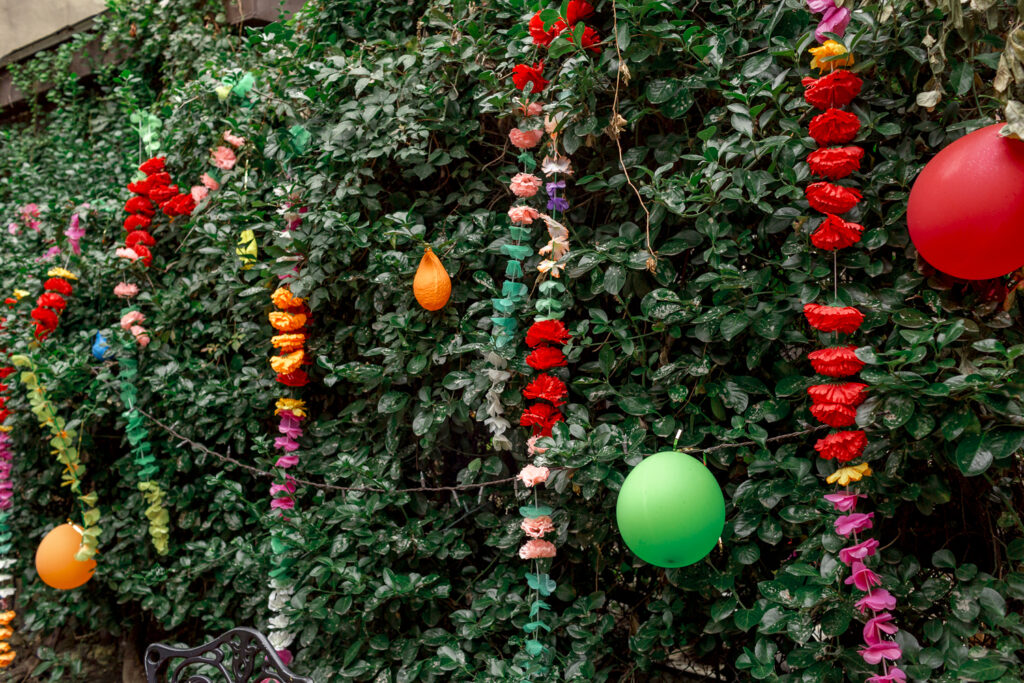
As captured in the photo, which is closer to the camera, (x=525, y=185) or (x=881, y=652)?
(x=881, y=652)

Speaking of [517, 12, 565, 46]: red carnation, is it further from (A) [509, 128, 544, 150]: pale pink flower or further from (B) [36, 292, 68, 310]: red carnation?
(B) [36, 292, 68, 310]: red carnation

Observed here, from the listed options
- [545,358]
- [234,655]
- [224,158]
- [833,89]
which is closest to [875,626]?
[545,358]

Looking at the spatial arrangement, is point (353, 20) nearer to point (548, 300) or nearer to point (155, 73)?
point (548, 300)

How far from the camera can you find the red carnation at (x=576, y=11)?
1.62 meters

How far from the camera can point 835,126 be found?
1.30 meters

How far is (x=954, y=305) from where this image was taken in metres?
1.30

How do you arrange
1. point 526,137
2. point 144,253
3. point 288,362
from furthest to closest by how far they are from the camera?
point 144,253 < point 288,362 < point 526,137

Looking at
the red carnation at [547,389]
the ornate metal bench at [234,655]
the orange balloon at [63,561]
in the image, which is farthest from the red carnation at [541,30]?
the orange balloon at [63,561]

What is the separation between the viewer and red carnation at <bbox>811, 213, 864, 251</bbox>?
132 cm

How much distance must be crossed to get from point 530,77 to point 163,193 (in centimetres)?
188

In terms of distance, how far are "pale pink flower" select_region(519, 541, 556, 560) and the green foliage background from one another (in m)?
0.08

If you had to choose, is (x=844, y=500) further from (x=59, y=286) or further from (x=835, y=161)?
(x=59, y=286)

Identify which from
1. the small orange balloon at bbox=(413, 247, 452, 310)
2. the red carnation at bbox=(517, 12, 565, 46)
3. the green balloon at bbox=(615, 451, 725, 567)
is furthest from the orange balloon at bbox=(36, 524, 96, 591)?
the red carnation at bbox=(517, 12, 565, 46)

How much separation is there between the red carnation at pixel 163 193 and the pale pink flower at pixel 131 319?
1.59 ft
